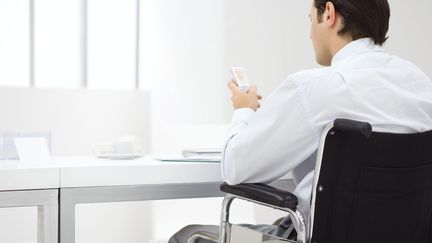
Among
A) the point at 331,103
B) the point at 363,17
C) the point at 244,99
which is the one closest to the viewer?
the point at 331,103

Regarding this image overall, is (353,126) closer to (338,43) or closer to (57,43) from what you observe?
(338,43)

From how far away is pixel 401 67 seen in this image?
1.32 meters

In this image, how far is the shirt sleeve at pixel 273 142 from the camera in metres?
1.23

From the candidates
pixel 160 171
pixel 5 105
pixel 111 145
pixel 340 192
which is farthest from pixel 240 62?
pixel 340 192

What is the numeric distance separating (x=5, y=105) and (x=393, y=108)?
2697mm

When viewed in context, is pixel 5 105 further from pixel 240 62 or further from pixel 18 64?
pixel 240 62

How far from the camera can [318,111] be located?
1.20m

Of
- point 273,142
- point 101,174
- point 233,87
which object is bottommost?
point 101,174

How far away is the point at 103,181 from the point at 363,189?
2.10ft

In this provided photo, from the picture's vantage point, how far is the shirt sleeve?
1.23 m

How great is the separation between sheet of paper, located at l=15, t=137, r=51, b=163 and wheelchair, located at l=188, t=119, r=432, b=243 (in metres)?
0.66

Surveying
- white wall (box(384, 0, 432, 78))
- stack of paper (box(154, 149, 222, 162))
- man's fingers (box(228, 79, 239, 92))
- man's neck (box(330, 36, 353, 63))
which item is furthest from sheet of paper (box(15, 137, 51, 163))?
white wall (box(384, 0, 432, 78))

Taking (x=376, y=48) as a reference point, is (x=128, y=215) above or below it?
below

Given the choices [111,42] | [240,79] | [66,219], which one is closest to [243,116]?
[240,79]
